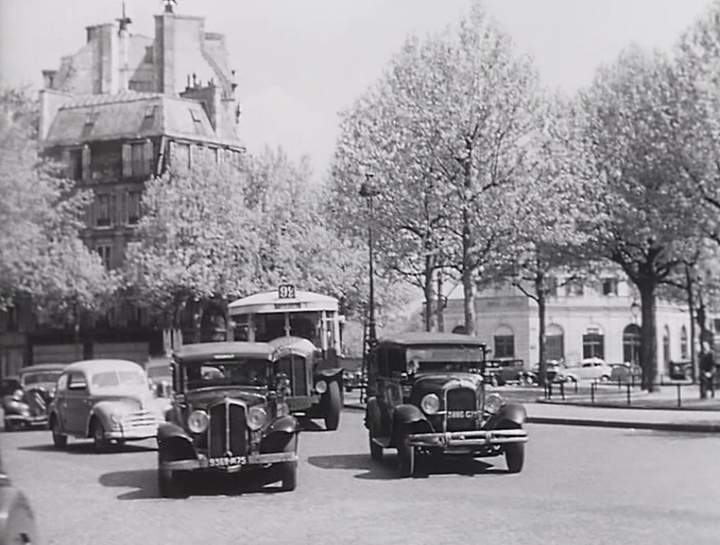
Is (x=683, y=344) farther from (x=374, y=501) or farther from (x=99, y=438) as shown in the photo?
(x=99, y=438)

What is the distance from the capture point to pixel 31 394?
422 centimetres

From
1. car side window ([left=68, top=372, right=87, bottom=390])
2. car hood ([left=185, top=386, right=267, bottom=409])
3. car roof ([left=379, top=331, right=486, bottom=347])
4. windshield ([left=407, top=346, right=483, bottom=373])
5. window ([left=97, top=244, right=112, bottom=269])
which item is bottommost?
car hood ([left=185, top=386, right=267, bottom=409])

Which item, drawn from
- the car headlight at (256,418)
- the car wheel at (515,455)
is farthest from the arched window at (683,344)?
the car headlight at (256,418)

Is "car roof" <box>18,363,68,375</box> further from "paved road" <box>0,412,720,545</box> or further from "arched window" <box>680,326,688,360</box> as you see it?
"arched window" <box>680,326,688,360</box>

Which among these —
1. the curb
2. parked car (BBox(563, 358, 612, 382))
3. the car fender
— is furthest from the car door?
the curb

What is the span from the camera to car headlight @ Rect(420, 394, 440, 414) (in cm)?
742

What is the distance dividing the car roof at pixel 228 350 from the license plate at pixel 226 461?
1.21 metres

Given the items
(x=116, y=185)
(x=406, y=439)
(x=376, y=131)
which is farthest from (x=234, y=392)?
(x=116, y=185)

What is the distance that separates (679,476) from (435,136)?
2.00 metres

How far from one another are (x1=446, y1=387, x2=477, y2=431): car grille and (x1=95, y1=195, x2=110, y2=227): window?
10.9ft

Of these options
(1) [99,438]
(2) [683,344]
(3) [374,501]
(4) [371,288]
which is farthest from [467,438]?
(1) [99,438]

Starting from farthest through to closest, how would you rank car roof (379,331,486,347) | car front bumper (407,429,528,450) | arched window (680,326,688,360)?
car front bumper (407,429,528,450)
arched window (680,326,688,360)
car roof (379,331,486,347)

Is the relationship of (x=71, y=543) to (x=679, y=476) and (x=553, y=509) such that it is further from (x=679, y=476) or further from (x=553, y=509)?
(x=679, y=476)

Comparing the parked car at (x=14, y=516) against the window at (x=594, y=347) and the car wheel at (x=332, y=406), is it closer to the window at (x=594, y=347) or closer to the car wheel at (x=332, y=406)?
the car wheel at (x=332, y=406)
